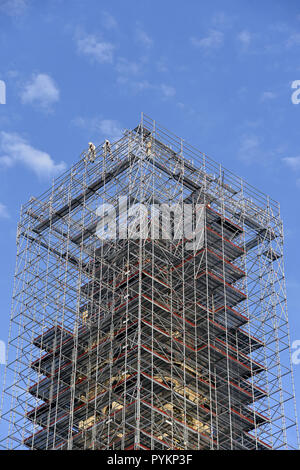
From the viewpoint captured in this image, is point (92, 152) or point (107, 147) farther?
point (92, 152)

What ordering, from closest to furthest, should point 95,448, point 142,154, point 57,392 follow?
point 95,448 → point 57,392 → point 142,154

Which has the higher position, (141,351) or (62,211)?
(62,211)

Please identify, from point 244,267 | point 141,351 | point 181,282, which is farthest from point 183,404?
point 244,267

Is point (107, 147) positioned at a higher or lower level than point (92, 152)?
lower

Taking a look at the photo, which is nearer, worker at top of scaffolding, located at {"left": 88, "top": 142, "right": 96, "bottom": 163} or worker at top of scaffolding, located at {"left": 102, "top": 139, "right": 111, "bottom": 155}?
worker at top of scaffolding, located at {"left": 102, "top": 139, "right": 111, "bottom": 155}

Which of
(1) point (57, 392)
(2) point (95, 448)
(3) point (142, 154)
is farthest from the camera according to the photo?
(3) point (142, 154)

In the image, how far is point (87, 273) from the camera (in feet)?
294

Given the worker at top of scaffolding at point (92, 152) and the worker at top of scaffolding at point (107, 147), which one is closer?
the worker at top of scaffolding at point (107, 147)

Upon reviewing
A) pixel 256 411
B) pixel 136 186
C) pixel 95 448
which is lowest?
pixel 95 448

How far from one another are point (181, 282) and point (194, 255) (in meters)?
2.29

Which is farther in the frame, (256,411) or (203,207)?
(203,207)

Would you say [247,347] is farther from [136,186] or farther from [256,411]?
[136,186]

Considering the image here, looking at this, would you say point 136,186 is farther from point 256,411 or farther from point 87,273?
point 256,411

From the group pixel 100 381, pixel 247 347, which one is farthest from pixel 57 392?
pixel 247 347
